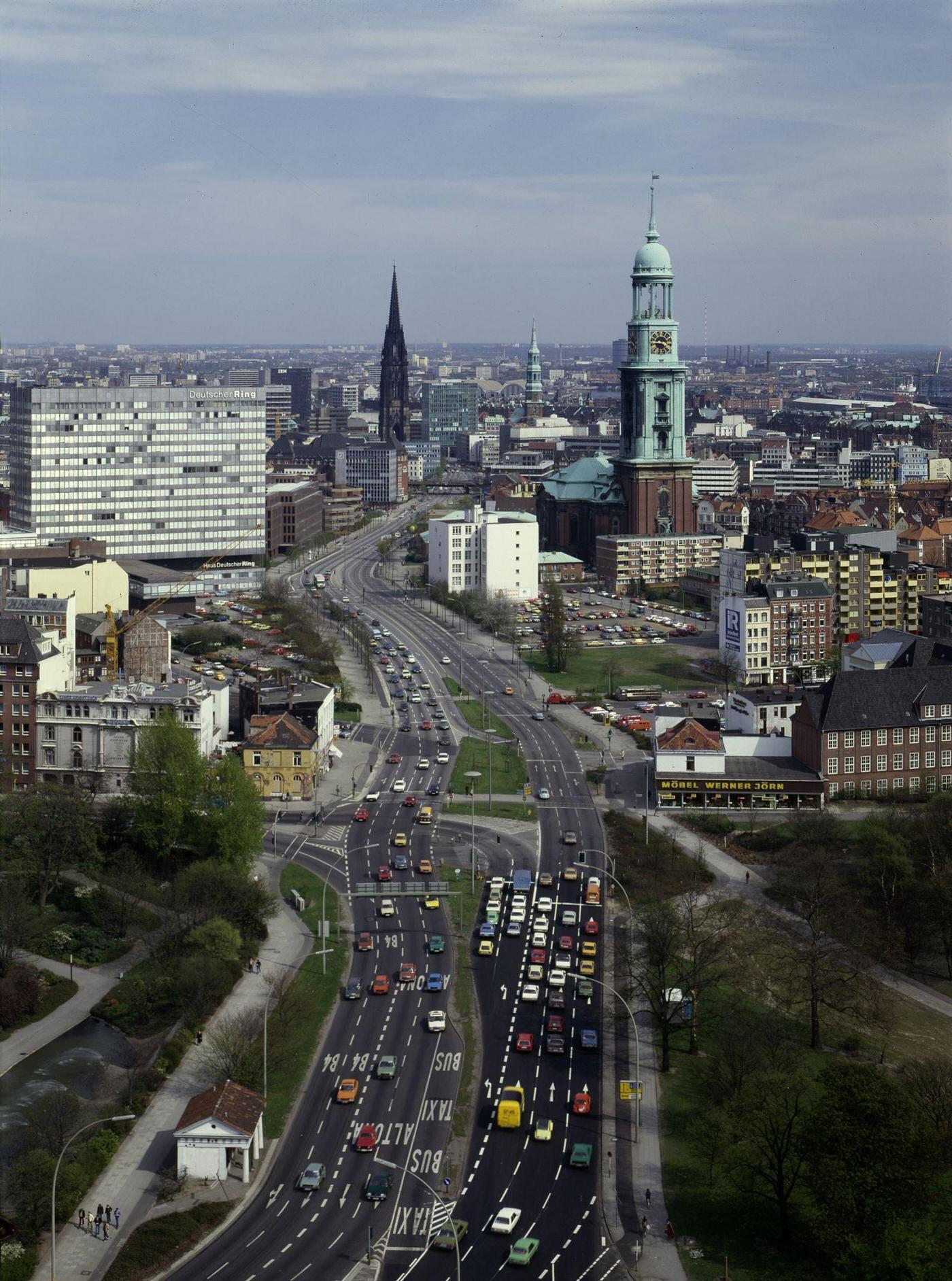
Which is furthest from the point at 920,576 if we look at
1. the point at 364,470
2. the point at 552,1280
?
the point at 364,470

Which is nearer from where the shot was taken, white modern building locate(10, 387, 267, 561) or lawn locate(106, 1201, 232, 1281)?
lawn locate(106, 1201, 232, 1281)

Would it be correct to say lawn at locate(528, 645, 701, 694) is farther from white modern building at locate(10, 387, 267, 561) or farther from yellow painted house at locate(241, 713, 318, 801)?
white modern building at locate(10, 387, 267, 561)

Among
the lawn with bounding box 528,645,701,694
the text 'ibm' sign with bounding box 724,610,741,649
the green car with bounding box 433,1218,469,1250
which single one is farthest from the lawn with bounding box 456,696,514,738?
the green car with bounding box 433,1218,469,1250

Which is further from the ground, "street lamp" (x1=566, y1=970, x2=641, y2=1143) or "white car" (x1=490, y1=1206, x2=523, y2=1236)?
"street lamp" (x1=566, y1=970, x2=641, y2=1143)

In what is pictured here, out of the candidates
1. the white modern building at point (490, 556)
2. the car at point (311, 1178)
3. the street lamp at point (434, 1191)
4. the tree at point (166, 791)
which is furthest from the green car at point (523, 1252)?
the white modern building at point (490, 556)

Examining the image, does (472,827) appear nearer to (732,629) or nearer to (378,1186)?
(378,1186)

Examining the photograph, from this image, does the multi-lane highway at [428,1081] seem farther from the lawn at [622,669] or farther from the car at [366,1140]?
the lawn at [622,669]
